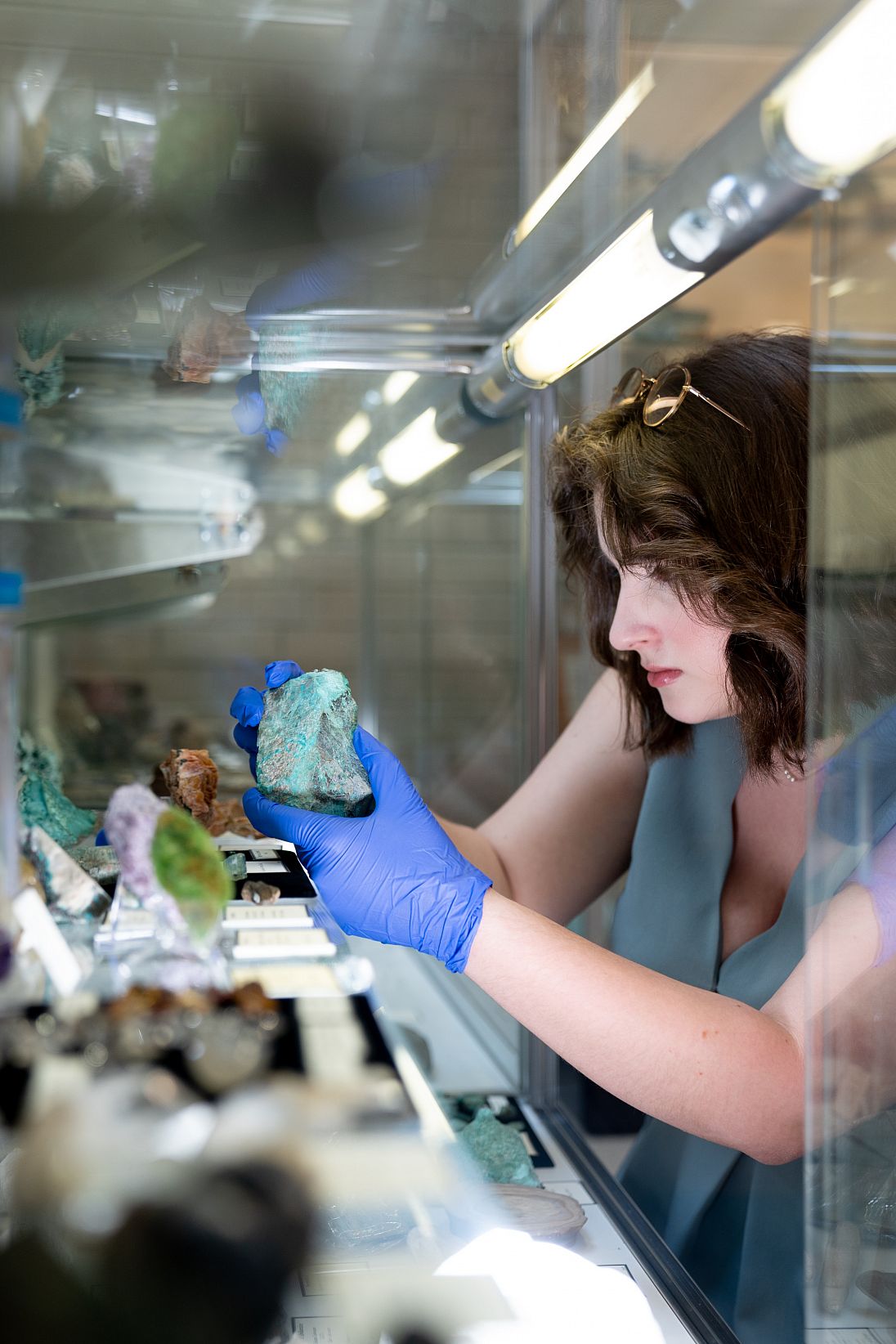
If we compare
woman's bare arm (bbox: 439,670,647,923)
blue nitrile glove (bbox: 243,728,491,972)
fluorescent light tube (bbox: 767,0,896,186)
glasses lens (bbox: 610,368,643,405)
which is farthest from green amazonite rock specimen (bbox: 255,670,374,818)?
fluorescent light tube (bbox: 767,0,896,186)

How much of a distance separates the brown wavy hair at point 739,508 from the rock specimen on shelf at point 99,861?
0.62 m

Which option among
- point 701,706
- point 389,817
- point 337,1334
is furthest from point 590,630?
point 337,1334

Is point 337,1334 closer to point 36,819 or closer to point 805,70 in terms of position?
point 36,819

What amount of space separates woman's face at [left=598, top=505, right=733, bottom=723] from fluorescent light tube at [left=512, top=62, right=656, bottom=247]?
0.37 m

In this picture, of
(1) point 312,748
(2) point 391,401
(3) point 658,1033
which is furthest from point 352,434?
(3) point 658,1033

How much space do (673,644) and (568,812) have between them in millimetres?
412

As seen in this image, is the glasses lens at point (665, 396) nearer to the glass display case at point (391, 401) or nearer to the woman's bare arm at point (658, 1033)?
the glass display case at point (391, 401)

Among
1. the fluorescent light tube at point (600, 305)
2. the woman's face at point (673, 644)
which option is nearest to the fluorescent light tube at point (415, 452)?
the fluorescent light tube at point (600, 305)

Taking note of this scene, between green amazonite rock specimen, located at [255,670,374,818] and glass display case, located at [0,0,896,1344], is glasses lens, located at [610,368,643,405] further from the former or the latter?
green amazonite rock specimen, located at [255,670,374,818]

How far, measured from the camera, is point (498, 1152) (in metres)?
1.28

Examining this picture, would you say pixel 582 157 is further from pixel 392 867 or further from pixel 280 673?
pixel 392 867

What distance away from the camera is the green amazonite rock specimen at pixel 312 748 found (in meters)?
1.02

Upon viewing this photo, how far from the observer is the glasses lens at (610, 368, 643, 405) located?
121cm

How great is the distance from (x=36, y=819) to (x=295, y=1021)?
11.0 inches
